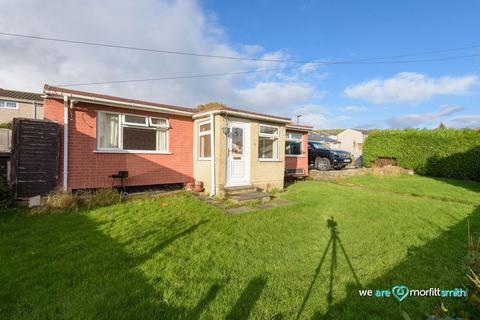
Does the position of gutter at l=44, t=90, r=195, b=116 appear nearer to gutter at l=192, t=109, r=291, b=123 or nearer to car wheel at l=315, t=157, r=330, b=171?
gutter at l=192, t=109, r=291, b=123

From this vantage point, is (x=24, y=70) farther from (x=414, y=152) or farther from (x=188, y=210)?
(x=414, y=152)

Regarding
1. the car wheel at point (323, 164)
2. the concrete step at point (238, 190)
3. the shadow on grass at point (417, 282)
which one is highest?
the car wheel at point (323, 164)

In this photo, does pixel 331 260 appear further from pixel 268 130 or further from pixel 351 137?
pixel 351 137

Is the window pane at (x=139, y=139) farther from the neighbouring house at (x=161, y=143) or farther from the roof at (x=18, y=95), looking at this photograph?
the roof at (x=18, y=95)

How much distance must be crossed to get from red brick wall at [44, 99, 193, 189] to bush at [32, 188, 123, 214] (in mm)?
674

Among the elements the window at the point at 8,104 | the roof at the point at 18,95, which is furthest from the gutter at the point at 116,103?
the window at the point at 8,104

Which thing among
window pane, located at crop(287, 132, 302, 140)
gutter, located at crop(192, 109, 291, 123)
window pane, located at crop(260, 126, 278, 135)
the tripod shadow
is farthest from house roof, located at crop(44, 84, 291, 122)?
the tripod shadow

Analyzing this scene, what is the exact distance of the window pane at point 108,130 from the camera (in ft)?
24.2

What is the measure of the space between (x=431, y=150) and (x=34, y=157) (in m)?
20.7

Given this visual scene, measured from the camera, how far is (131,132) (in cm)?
795

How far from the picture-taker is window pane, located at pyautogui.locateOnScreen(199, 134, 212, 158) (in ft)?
27.8

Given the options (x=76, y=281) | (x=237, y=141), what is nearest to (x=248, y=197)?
(x=237, y=141)

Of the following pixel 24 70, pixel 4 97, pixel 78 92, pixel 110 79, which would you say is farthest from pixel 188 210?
pixel 4 97

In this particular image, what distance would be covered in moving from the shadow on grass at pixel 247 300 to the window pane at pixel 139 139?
22.1 ft
